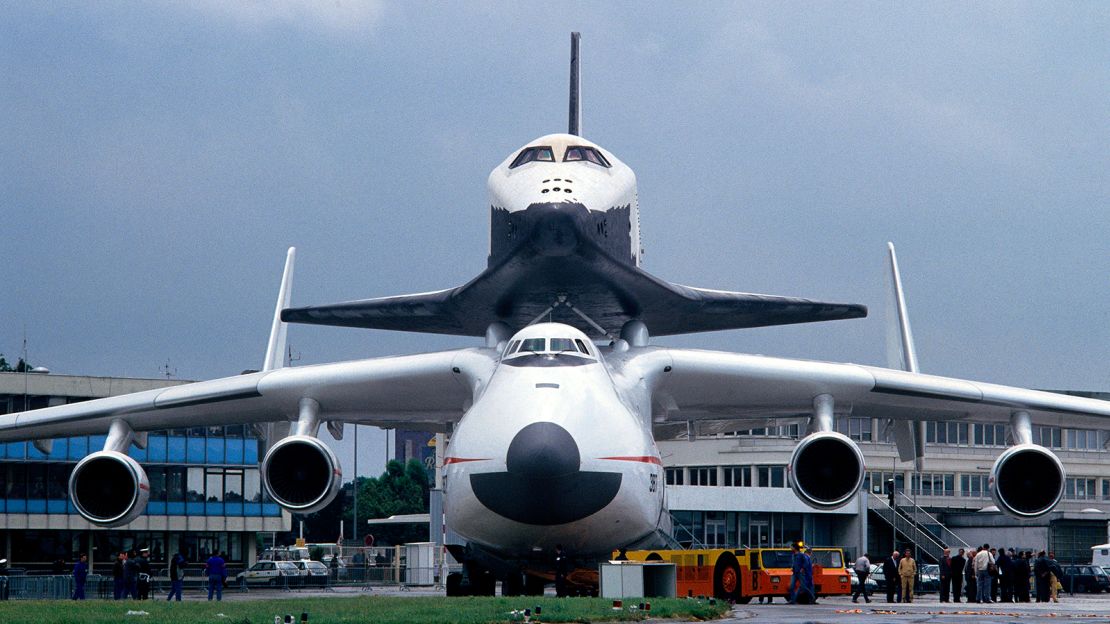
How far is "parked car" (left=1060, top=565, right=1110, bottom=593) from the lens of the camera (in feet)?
130

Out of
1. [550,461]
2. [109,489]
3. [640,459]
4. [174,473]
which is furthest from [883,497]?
[550,461]

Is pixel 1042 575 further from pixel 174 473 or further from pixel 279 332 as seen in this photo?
pixel 174 473

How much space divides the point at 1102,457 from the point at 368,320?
56.0m

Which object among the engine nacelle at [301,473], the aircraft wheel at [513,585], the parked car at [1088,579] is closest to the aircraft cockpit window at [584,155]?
the engine nacelle at [301,473]

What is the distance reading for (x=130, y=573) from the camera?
25234 millimetres

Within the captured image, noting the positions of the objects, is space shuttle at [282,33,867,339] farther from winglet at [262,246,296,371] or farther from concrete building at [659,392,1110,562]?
concrete building at [659,392,1110,562]

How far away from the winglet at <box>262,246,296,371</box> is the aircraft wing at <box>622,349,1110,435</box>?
916 centimetres

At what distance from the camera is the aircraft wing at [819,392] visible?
71.3 ft

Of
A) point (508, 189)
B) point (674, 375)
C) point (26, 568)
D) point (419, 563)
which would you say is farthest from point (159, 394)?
point (26, 568)

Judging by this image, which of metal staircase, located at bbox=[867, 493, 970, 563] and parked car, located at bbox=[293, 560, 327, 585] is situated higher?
metal staircase, located at bbox=[867, 493, 970, 563]

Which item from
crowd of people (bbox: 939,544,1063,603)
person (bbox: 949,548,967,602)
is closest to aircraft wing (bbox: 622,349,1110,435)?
crowd of people (bbox: 939,544,1063,603)

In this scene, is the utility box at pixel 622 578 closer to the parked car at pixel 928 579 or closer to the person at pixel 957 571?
the person at pixel 957 571

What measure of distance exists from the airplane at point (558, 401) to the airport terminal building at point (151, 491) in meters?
22.9

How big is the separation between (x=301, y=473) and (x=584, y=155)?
6.85 metres
